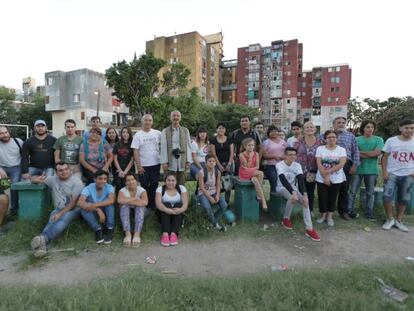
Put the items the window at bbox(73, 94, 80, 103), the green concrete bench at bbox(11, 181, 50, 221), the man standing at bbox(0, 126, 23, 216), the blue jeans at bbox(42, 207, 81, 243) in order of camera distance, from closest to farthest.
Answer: the blue jeans at bbox(42, 207, 81, 243), the green concrete bench at bbox(11, 181, 50, 221), the man standing at bbox(0, 126, 23, 216), the window at bbox(73, 94, 80, 103)

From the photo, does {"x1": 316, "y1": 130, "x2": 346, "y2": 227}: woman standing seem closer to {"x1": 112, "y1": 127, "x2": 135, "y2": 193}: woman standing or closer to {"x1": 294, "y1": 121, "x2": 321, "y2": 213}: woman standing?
{"x1": 294, "y1": 121, "x2": 321, "y2": 213}: woman standing

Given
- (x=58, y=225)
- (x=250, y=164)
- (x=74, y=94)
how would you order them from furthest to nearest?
1. (x=74, y=94)
2. (x=250, y=164)
3. (x=58, y=225)

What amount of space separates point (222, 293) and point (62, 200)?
3.05 meters

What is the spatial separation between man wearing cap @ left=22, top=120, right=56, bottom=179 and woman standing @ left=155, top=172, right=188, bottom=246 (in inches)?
87.5

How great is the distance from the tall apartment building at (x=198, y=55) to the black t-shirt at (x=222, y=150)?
166ft

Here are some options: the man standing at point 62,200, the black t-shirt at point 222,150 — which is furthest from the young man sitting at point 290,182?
the man standing at point 62,200

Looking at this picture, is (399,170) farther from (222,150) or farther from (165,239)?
(165,239)

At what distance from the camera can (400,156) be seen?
16.5 feet

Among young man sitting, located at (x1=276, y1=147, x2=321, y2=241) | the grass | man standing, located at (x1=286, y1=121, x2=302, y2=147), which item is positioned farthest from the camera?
man standing, located at (x1=286, y1=121, x2=302, y2=147)

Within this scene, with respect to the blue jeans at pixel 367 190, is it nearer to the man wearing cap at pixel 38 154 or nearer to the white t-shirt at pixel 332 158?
the white t-shirt at pixel 332 158

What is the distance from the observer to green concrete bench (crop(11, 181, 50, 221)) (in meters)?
4.69

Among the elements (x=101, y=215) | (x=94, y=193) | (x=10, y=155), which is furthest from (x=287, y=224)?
(x=10, y=155)

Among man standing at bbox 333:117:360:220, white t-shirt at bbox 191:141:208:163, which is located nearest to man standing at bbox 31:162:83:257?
white t-shirt at bbox 191:141:208:163

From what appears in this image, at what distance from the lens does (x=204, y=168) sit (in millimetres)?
5078
